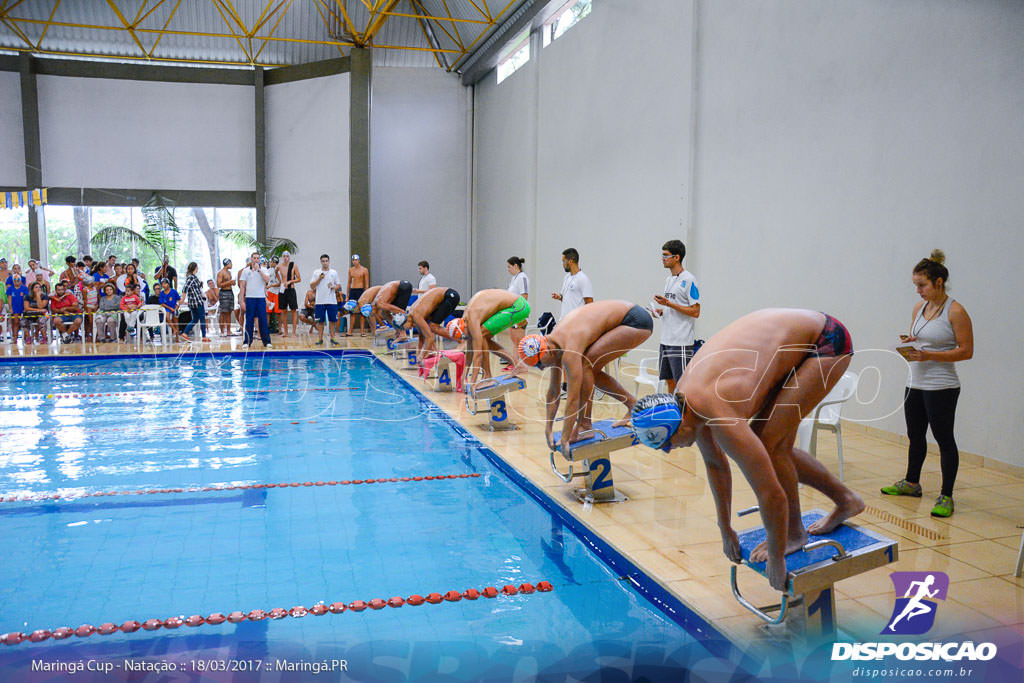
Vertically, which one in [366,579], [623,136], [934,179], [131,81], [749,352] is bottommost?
[366,579]

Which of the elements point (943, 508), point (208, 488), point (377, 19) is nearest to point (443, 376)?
point (208, 488)

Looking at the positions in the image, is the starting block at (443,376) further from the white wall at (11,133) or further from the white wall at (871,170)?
the white wall at (11,133)

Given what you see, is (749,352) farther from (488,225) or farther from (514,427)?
(488,225)

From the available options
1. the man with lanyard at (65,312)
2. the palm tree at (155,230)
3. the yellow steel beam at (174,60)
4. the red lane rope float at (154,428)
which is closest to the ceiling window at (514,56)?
the yellow steel beam at (174,60)

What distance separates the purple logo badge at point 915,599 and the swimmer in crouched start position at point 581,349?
6.07 ft

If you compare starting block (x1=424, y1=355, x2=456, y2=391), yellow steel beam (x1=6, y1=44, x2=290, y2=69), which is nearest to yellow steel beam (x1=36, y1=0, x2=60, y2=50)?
yellow steel beam (x1=6, y1=44, x2=290, y2=69)

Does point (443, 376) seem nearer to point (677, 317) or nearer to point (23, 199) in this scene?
point (677, 317)

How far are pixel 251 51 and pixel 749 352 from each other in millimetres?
17538

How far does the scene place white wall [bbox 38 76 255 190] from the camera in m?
17.1

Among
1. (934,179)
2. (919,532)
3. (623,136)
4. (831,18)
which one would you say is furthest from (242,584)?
(623,136)

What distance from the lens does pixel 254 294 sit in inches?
489

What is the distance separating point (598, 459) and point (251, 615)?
6.84 ft

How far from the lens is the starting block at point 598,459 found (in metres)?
4.39

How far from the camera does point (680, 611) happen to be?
3113 mm
